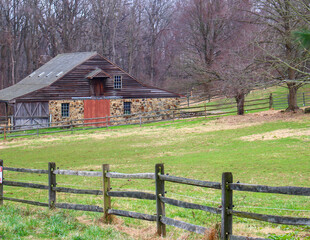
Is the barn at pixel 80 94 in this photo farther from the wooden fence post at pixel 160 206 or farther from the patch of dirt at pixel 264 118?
the wooden fence post at pixel 160 206

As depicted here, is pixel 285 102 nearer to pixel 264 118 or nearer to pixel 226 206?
pixel 264 118

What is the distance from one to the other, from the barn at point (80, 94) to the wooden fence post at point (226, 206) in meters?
35.7

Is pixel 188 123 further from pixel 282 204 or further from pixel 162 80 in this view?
pixel 162 80

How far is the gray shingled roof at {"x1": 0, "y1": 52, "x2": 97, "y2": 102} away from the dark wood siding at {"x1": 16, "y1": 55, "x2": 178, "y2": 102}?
0.54 m

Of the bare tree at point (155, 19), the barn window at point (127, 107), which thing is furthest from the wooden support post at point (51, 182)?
the bare tree at point (155, 19)

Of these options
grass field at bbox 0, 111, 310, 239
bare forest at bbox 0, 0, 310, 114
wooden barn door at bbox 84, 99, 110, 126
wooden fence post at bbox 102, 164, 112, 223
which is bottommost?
grass field at bbox 0, 111, 310, 239

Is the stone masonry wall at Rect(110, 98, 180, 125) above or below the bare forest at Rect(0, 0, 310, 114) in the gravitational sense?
below

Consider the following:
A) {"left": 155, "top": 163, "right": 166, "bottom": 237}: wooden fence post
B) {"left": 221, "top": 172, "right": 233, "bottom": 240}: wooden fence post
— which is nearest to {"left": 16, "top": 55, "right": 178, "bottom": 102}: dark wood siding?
{"left": 155, "top": 163, "right": 166, "bottom": 237}: wooden fence post

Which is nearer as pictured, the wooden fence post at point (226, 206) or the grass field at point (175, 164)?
the wooden fence post at point (226, 206)

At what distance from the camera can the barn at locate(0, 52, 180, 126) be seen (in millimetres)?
41844

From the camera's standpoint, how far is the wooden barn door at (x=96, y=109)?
146ft

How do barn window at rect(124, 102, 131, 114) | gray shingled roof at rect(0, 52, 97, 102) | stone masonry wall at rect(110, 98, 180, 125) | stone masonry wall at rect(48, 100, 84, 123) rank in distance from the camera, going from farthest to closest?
barn window at rect(124, 102, 131, 114)
stone masonry wall at rect(110, 98, 180, 125)
gray shingled roof at rect(0, 52, 97, 102)
stone masonry wall at rect(48, 100, 84, 123)

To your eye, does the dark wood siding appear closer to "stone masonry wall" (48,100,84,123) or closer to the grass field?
"stone masonry wall" (48,100,84,123)

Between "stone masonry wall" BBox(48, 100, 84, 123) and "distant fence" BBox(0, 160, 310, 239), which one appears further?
"stone masonry wall" BBox(48, 100, 84, 123)
